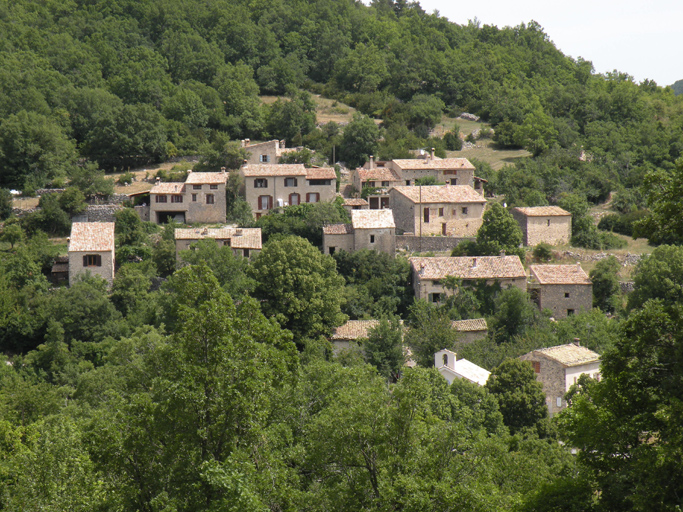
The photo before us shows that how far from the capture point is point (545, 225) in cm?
5550

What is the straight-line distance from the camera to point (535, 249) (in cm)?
5353

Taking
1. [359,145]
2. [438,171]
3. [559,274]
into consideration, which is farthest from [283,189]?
[559,274]

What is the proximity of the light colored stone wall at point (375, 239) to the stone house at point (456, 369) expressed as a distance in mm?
9618

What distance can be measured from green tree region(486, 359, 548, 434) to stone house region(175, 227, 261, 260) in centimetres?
1711

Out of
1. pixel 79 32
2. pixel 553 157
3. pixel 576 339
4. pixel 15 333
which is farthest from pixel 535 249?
pixel 79 32

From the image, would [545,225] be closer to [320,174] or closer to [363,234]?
[363,234]

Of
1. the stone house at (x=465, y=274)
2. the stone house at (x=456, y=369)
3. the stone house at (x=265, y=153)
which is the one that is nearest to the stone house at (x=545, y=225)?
the stone house at (x=465, y=274)

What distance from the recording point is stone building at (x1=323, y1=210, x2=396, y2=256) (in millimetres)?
51500

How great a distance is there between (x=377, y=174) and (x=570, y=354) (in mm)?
22786

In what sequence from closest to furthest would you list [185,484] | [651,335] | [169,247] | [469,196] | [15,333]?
[651,335]
[185,484]
[15,333]
[169,247]
[469,196]

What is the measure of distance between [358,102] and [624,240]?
121 feet

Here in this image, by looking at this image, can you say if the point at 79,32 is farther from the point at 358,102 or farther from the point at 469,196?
the point at 469,196

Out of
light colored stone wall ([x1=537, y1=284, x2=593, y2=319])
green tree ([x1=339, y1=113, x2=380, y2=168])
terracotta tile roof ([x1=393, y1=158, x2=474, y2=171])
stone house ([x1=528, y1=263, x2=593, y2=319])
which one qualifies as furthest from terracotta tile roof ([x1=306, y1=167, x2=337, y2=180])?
light colored stone wall ([x1=537, y1=284, x2=593, y2=319])

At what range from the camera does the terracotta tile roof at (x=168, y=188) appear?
56750 mm
